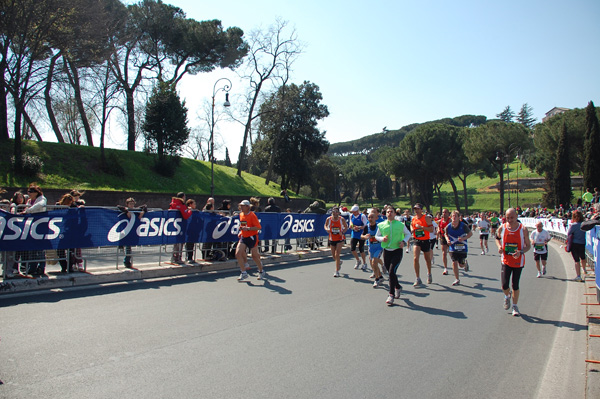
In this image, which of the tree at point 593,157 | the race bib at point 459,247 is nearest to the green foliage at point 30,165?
the race bib at point 459,247

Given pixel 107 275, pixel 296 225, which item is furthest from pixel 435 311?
pixel 296 225

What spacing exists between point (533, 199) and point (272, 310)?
8905cm

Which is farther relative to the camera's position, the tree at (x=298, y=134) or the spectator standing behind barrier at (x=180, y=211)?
the tree at (x=298, y=134)

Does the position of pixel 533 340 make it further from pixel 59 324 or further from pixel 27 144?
pixel 27 144

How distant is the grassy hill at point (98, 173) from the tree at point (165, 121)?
225cm

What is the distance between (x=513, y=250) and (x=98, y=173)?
30586 millimetres

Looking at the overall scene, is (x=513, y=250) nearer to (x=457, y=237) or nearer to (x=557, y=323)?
(x=557, y=323)

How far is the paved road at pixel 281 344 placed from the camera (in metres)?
4.22

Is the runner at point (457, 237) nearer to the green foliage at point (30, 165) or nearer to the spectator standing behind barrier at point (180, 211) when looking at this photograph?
the spectator standing behind barrier at point (180, 211)

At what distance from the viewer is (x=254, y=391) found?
160 inches

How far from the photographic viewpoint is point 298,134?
5347 cm

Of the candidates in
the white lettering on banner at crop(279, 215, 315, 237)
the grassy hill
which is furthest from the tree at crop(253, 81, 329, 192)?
the white lettering on banner at crop(279, 215, 315, 237)

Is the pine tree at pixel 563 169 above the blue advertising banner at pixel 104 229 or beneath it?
above

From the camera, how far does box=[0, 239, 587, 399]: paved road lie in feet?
13.9
